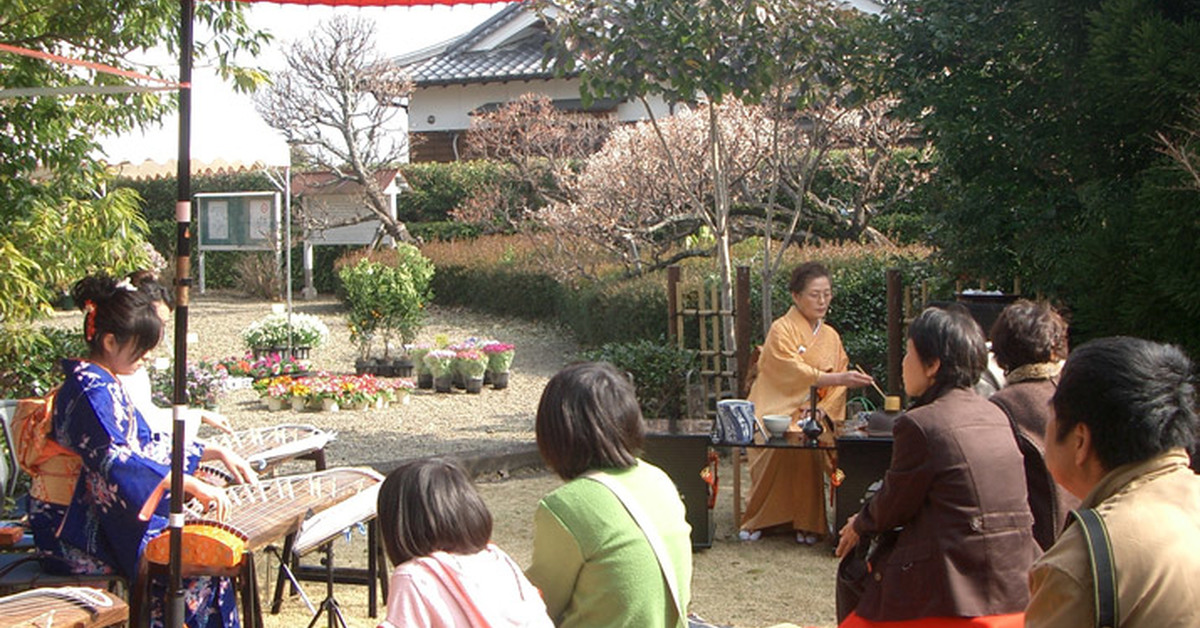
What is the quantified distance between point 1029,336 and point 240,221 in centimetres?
Result: 1871

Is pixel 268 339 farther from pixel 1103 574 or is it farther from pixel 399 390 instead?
pixel 1103 574

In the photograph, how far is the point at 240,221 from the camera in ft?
69.5

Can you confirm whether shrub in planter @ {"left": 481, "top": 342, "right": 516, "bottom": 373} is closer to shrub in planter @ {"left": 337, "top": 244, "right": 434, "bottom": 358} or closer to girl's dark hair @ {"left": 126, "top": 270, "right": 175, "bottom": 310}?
shrub in planter @ {"left": 337, "top": 244, "right": 434, "bottom": 358}

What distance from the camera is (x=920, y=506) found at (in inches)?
145

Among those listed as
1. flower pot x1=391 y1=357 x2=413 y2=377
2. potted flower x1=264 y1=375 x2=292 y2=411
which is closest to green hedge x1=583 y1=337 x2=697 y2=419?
potted flower x1=264 y1=375 x2=292 y2=411

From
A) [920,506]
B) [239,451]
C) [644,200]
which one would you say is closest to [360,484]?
[239,451]

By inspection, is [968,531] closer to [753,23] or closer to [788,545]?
[788,545]

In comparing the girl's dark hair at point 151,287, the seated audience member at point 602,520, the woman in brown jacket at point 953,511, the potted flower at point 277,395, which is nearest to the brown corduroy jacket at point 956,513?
the woman in brown jacket at point 953,511

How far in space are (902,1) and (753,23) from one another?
1034 millimetres

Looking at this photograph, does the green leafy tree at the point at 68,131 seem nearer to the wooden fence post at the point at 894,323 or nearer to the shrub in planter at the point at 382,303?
the wooden fence post at the point at 894,323

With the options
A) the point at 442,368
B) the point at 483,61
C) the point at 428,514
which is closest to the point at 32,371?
the point at 442,368

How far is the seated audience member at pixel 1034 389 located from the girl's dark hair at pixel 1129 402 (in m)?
1.82

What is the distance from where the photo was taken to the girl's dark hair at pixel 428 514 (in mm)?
2650

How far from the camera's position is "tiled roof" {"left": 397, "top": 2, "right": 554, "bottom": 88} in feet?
80.0
